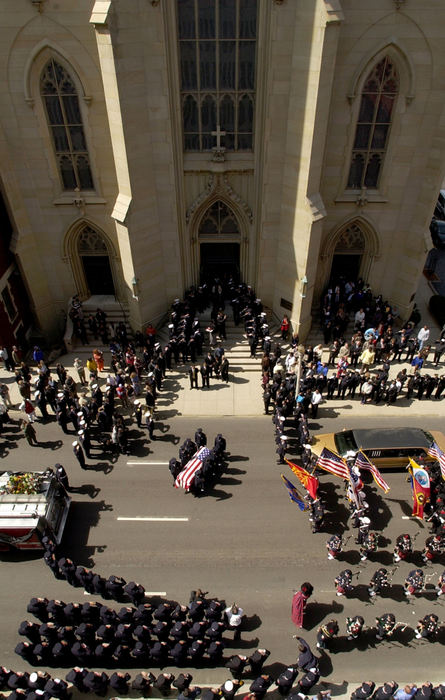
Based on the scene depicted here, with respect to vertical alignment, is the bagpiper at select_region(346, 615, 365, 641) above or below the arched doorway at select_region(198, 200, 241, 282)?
below

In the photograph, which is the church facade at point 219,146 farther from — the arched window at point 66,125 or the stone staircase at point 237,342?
the stone staircase at point 237,342

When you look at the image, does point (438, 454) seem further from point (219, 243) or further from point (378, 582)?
point (219, 243)

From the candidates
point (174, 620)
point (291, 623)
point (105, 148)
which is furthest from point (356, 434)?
point (105, 148)

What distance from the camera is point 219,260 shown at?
24.4 meters

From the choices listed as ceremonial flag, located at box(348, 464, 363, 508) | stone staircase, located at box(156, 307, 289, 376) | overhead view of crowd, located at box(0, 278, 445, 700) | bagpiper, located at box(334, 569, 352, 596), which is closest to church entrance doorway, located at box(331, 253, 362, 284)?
overhead view of crowd, located at box(0, 278, 445, 700)

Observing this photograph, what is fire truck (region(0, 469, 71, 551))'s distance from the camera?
44.8 feet

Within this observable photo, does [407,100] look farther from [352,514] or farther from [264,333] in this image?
[352,514]

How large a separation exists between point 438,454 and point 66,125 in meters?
18.9

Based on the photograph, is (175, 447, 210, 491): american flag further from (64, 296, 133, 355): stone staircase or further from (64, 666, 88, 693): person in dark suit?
(64, 296, 133, 355): stone staircase

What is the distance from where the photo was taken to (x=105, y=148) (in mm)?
20859

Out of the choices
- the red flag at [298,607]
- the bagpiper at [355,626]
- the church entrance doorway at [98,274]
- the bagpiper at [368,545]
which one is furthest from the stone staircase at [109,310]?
the bagpiper at [355,626]

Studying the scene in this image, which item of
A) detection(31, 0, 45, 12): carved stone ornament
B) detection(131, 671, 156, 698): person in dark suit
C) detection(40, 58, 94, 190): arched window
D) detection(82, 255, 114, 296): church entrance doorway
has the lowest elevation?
detection(131, 671, 156, 698): person in dark suit

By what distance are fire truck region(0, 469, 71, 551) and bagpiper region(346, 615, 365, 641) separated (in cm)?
820

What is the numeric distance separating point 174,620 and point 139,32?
19246 mm
